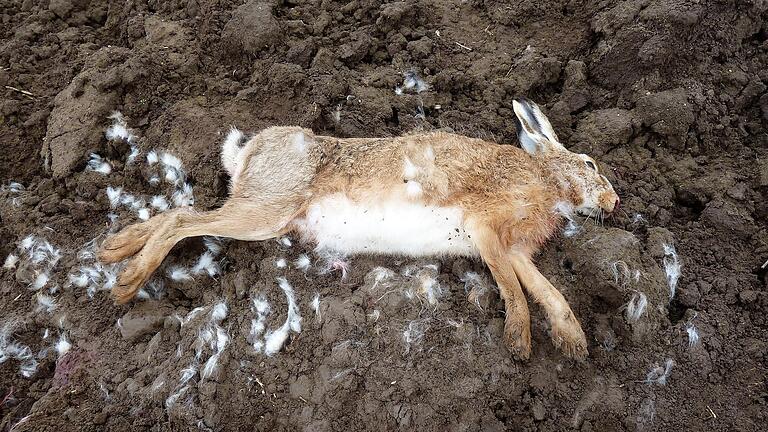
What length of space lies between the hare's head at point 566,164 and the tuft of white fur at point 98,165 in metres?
3.19

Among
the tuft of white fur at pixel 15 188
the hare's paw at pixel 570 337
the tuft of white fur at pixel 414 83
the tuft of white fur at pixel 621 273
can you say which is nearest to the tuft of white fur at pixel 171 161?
the tuft of white fur at pixel 15 188

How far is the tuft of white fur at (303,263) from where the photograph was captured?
386cm

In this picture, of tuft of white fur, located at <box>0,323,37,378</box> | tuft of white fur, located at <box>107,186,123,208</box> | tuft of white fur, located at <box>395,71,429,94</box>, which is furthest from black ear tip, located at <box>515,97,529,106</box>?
Result: tuft of white fur, located at <box>0,323,37,378</box>

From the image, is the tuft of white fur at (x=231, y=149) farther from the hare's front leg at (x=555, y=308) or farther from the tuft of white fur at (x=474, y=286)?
the hare's front leg at (x=555, y=308)

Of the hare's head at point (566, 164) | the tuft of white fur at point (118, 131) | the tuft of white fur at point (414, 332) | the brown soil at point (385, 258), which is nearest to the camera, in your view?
the brown soil at point (385, 258)

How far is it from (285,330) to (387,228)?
98 centimetres

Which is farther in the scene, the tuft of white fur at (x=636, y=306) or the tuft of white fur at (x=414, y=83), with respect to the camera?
the tuft of white fur at (x=414, y=83)

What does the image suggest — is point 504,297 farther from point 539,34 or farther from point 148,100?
point 148,100

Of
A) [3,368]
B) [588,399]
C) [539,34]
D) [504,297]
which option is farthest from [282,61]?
[588,399]

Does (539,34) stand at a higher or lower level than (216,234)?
higher

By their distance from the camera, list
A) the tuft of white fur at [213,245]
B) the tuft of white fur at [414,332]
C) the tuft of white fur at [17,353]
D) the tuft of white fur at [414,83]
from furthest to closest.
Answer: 1. the tuft of white fur at [414,83]
2. the tuft of white fur at [213,245]
3. the tuft of white fur at [17,353]
4. the tuft of white fur at [414,332]

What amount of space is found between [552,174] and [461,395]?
1869 mm

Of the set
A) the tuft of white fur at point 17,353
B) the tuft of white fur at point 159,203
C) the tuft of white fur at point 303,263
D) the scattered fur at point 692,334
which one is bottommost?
the tuft of white fur at point 17,353

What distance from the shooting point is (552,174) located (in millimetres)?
4215
